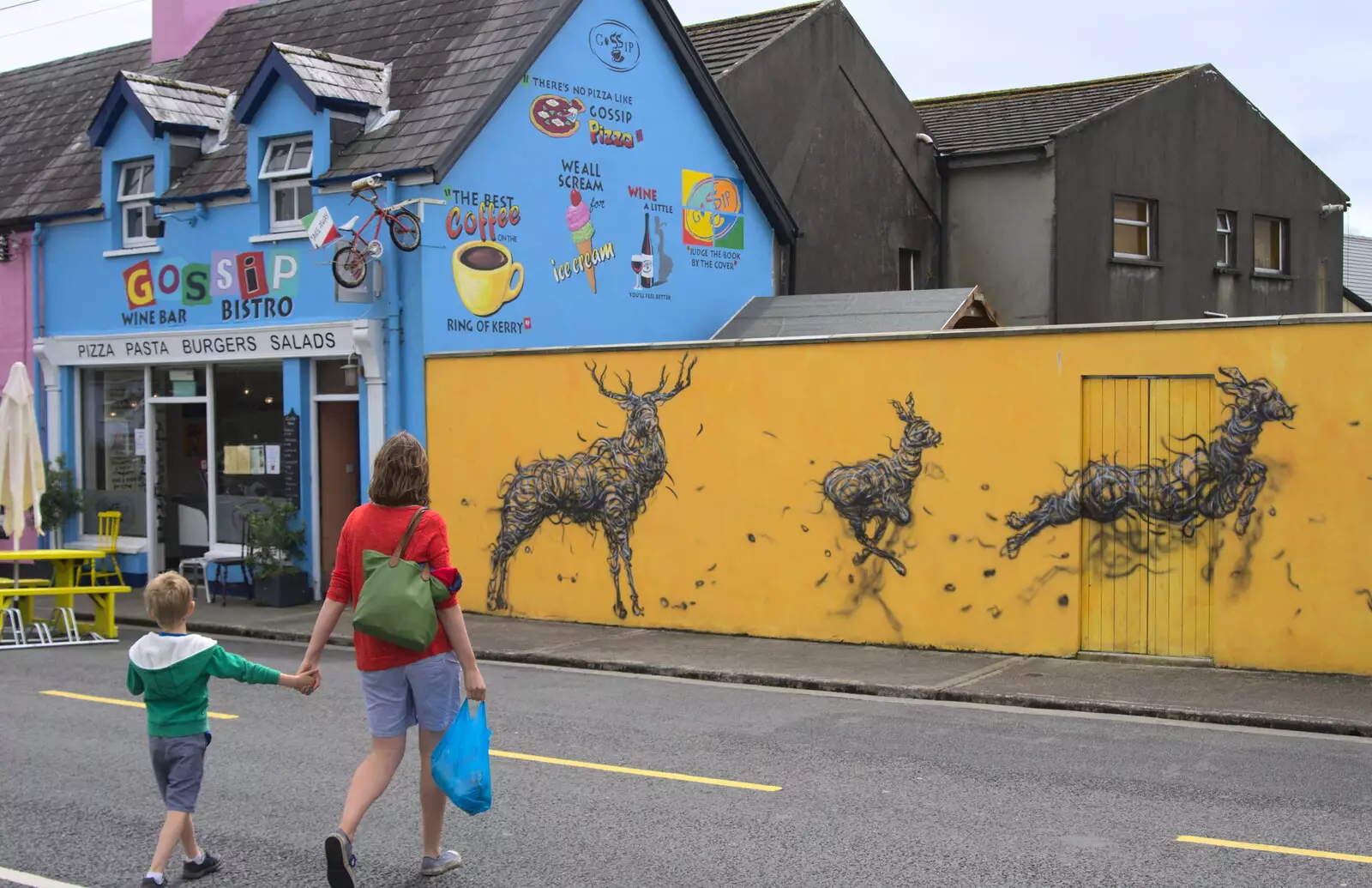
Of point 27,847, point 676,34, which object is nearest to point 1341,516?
point 27,847

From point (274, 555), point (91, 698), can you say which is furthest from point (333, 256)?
point (91, 698)

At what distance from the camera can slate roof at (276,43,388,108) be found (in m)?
16.6

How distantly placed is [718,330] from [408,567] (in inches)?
565

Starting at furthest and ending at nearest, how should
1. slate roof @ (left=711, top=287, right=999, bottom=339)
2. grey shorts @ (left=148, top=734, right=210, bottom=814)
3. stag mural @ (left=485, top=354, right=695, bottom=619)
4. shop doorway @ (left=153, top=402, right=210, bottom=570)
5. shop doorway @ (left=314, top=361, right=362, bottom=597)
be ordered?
shop doorway @ (left=153, top=402, right=210, bottom=570), slate roof @ (left=711, top=287, right=999, bottom=339), shop doorway @ (left=314, top=361, right=362, bottom=597), stag mural @ (left=485, top=354, right=695, bottom=619), grey shorts @ (left=148, top=734, right=210, bottom=814)

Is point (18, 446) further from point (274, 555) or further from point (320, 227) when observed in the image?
point (320, 227)

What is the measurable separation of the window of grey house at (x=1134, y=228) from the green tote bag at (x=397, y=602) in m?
20.1

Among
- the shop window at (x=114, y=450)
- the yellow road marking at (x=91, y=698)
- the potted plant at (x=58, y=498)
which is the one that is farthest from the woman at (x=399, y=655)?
the potted plant at (x=58, y=498)

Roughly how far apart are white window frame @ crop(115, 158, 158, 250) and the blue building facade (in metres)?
0.03

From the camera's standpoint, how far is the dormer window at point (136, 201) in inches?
739

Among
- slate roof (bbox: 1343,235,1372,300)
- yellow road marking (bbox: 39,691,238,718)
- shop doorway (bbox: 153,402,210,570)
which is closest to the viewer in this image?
yellow road marking (bbox: 39,691,238,718)

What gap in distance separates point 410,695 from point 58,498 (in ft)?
49.2

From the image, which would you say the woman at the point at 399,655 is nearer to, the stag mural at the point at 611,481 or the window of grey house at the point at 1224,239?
the stag mural at the point at 611,481

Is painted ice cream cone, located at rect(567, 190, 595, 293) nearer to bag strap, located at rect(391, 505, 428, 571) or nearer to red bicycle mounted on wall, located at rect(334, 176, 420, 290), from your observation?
red bicycle mounted on wall, located at rect(334, 176, 420, 290)

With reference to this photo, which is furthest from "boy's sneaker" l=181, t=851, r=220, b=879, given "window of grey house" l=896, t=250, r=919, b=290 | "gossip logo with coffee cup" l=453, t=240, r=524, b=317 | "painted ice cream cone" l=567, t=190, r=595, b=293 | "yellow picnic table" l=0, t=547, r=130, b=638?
"window of grey house" l=896, t=250, r=919, b=290
